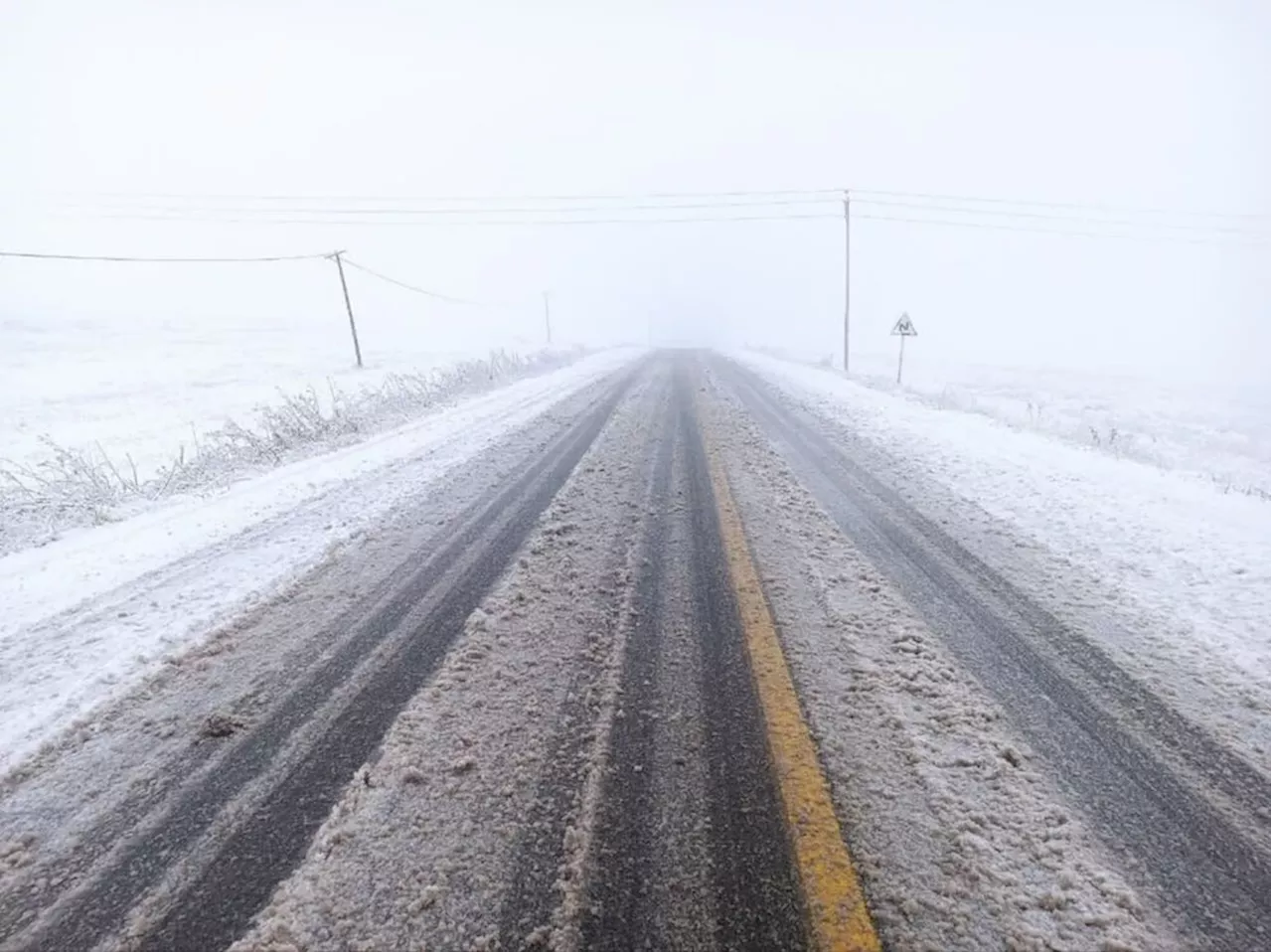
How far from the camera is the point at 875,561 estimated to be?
4.72 metres

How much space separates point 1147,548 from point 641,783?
501 cm

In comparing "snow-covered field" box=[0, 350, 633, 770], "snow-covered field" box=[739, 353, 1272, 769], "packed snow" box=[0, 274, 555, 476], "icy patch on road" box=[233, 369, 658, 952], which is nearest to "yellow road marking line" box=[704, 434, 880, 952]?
"icy patch on road" box=[233, 369, 658, 952]

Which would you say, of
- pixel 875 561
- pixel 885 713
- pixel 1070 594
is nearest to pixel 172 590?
pixel 885 713

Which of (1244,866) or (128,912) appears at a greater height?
(128,912)

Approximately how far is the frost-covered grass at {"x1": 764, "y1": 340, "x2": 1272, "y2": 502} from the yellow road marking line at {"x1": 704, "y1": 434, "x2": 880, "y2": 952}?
7154 mm

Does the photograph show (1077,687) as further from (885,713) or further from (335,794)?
(335,794)

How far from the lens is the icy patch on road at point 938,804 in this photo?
1837 mm

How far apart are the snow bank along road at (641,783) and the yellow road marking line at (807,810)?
1cm

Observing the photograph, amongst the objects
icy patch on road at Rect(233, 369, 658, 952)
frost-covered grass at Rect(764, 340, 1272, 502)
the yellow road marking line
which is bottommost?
frost-covered grass at Rect(764, 340, 1272, 502)

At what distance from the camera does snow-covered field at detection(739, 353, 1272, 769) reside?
3232 millimetres

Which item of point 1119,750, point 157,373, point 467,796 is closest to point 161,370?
point 157,373

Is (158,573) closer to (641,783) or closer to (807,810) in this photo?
(641,783)

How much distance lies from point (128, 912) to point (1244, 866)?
138 inches

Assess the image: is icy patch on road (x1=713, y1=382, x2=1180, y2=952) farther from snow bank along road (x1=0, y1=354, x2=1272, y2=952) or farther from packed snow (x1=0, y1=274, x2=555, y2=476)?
packed snow (x1=0, y1=274, x2=555, y2=476)
